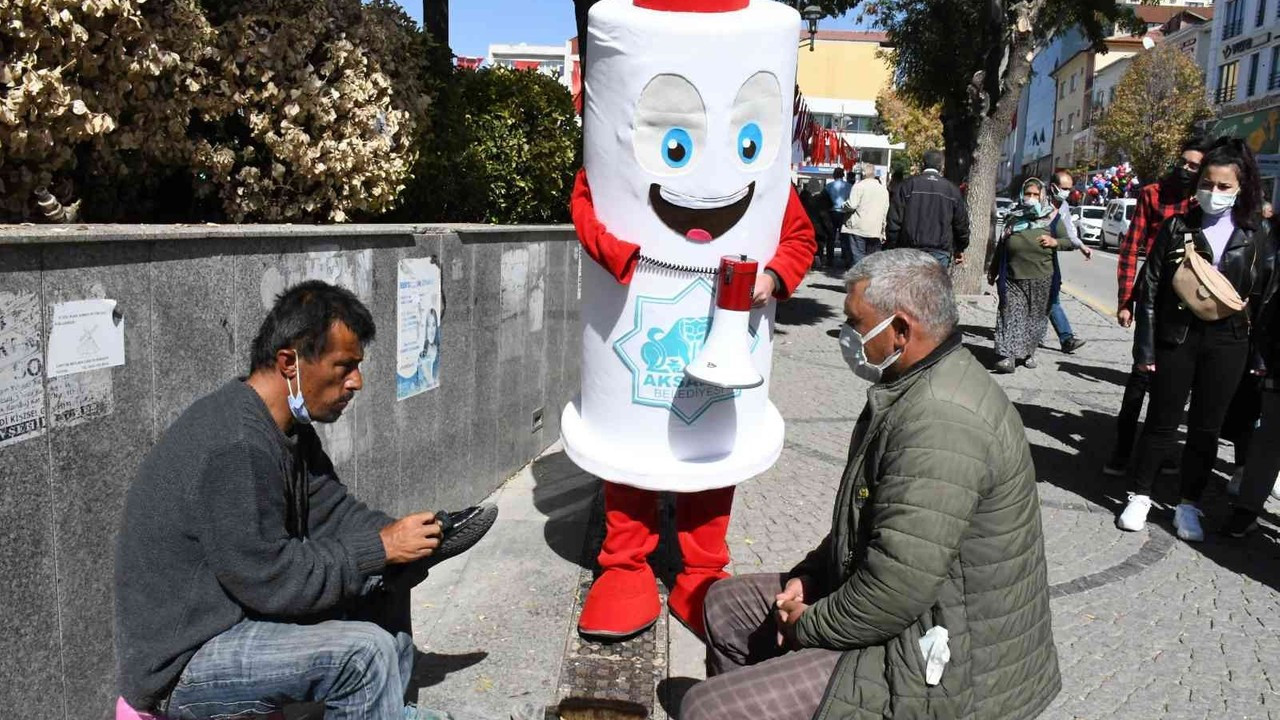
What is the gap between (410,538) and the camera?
273 cm

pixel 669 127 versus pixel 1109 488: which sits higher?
pixel 669 127

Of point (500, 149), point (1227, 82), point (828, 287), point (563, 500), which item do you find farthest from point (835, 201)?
point (1227, 82)

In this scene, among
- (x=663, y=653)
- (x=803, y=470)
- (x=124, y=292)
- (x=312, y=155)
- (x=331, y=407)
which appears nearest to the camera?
(x=331, y=407)

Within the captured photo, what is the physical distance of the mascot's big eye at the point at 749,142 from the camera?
3.75m

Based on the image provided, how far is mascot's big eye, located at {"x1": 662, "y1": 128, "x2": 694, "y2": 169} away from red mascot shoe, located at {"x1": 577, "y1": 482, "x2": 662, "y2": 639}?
132 centimetres

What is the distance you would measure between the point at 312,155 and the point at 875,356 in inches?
113

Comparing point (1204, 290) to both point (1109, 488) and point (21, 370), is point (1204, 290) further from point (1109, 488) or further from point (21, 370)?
point (21, 370)

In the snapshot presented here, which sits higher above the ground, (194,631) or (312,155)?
(312,155)

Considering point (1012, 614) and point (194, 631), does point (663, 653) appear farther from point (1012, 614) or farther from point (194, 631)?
point (194, 631)

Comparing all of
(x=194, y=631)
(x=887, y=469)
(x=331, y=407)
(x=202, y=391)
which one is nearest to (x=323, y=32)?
(x=202, y=391)

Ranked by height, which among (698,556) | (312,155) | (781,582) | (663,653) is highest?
(312,155)

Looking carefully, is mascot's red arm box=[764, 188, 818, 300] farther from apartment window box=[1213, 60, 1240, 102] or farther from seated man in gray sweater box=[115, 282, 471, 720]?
apartment window box=[1213, 60, 1240, 102]

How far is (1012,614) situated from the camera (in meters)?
2.54

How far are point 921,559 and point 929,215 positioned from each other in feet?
23.8
